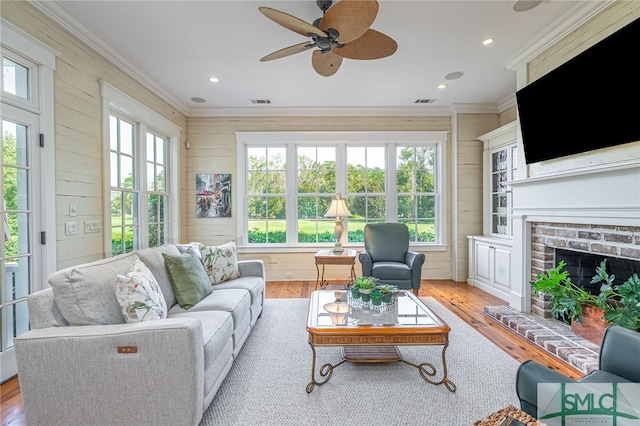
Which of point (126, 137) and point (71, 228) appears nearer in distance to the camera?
point (71, 228)

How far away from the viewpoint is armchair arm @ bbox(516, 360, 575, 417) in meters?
1.24

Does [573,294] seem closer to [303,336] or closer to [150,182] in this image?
[303,336]

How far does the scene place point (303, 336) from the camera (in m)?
2.86

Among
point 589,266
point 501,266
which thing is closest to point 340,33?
point 589,266

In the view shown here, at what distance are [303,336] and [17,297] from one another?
225 cm

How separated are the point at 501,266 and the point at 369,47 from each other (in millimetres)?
3278

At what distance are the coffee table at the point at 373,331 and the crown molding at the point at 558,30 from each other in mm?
2761

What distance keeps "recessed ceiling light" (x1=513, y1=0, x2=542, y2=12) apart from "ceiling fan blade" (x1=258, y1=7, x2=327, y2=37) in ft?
5.47

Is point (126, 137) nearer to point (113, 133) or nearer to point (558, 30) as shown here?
point (113, 133)

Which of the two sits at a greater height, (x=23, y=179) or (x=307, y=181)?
(x=307, y=181)

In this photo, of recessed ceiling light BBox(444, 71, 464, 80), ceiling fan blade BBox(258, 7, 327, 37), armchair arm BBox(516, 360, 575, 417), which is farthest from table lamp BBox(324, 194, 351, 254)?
armchair arm BBox(516, 360, 575, 417)

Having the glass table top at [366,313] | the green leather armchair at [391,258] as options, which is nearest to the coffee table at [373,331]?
the glass table top at [366,313]

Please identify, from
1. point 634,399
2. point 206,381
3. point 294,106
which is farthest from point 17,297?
point 294,106

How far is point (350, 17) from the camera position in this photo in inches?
71.4
